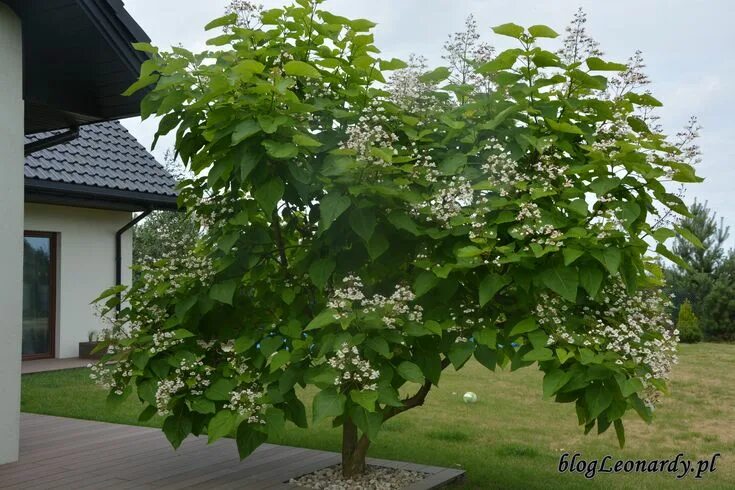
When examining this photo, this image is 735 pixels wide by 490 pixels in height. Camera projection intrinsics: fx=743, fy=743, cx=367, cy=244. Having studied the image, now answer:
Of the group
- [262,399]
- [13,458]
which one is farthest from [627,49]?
[13,458]

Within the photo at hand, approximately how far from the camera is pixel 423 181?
335 centimetres

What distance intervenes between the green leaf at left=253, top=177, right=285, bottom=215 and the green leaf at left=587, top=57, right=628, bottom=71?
1.46m

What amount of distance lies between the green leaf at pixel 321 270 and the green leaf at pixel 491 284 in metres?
0.74

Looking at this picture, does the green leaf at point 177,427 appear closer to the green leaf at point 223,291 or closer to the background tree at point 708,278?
the green leaf at point 223,291

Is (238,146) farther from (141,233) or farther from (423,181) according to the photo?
(141,233)

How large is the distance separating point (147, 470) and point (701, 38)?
6486 millimetres

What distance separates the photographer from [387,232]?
11.5 ft

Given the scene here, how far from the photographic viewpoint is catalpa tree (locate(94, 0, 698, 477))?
3100 millimetres

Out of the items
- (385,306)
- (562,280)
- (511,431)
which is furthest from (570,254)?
(511,431)

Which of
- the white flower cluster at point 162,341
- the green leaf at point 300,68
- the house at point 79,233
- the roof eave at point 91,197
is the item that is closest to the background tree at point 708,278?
the roof eave at point 91,197

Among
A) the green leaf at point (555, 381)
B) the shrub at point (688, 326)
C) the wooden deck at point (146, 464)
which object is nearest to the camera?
the green leaf at point (555, 381)

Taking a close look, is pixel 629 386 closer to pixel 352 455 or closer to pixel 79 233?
pixel 352 455

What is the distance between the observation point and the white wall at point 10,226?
180 inches

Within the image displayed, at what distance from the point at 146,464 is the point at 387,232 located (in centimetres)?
241
